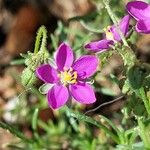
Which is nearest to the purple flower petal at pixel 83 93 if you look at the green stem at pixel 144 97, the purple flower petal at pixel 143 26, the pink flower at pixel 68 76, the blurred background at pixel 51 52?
the pink flower at pixel 68 76

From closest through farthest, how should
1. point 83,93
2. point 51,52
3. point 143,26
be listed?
point 143,26
point 83,93
point 51,52

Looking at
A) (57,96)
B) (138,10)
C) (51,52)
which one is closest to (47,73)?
(57,96)

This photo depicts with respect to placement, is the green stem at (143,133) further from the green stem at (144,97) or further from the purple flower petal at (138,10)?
the purple flower petal at (138,10)

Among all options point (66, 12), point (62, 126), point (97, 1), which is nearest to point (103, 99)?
point (62, 126)

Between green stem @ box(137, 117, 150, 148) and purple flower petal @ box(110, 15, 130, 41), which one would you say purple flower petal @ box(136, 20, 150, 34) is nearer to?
purple flower petal @ box(110, 15, 130, 41)

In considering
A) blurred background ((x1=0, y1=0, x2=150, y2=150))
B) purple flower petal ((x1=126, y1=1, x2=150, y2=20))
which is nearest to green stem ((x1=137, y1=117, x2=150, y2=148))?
purple flower petal ((x1=126, y1=1, x2=150, y2=20))

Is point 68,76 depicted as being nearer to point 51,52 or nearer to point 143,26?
point 143,26
